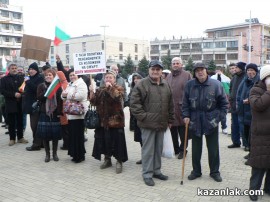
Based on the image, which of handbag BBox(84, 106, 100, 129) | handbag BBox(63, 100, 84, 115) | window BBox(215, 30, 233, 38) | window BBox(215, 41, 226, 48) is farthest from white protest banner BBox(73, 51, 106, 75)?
window BBox(215, 30, 233, 38)

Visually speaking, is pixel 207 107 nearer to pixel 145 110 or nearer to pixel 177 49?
pixel 145 110

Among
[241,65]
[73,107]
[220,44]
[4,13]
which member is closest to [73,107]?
[73,107]

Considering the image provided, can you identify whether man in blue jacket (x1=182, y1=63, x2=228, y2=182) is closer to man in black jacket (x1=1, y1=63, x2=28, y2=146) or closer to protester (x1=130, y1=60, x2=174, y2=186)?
protester (x1=130, y1=60, x2=174, y2=186)

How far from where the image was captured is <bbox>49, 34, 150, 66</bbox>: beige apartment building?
85750 mm

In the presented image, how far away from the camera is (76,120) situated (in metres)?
6.36

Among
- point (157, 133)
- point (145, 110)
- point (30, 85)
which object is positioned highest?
point (30, 85)

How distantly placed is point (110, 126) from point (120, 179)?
0.99 meters

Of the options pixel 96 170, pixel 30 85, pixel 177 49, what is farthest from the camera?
pixel 177 49

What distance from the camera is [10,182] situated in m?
5.47

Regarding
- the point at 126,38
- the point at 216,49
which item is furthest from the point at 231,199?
the point at 126,38

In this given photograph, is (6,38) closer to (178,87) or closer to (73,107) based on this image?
(73,107)

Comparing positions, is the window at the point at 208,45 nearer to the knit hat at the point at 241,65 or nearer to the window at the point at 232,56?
the window at the point at 232,56

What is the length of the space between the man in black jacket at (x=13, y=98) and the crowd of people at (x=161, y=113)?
1.91 feet

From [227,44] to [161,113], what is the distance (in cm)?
7555
